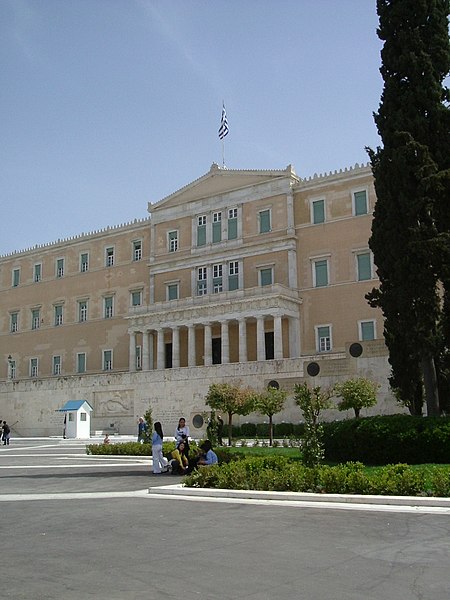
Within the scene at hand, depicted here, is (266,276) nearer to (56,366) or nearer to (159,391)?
(159,391)

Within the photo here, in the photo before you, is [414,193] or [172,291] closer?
[414,193]

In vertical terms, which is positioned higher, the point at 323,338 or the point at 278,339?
the point at 323,338

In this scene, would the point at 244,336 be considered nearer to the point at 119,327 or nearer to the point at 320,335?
the point at 320,335

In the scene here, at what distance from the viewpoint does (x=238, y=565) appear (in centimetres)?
647

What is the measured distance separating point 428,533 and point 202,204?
4478cm

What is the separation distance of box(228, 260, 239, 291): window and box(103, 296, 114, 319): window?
12.2 m

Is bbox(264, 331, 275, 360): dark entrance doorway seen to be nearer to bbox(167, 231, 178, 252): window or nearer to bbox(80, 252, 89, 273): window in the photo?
bbox(167, 231, 178, 252): window

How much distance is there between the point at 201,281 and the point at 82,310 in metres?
13.2

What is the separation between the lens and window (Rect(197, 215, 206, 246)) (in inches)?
2012

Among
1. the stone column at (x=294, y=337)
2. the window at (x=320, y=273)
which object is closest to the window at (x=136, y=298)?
the stone column at (x=294, y=337)

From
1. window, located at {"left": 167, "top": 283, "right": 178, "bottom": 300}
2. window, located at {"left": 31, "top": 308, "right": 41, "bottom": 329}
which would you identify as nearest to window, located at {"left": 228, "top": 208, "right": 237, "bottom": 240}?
window, located at {"left": 167, "top": 283, "right": 178, "bottom": 300}

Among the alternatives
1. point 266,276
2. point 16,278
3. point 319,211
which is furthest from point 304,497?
point 16,278

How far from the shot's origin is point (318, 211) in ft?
151

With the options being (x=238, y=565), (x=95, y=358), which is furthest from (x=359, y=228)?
(x=238, y=565)
